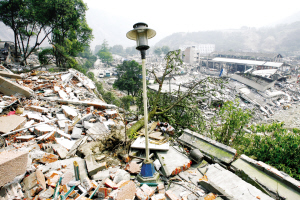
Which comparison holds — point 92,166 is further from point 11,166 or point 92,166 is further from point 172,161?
point 172,161

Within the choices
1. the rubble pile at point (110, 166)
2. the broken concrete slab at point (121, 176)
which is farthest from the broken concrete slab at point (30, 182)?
the broken concrete slab at point (121, 176)

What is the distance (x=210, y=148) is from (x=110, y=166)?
236cm

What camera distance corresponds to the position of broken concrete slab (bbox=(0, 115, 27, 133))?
4.08m

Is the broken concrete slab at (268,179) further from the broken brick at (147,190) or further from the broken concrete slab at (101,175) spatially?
the broken concrete slab at (101,175)

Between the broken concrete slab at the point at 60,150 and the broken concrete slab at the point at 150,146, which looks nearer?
the broken concrete slab at the point at 150,146

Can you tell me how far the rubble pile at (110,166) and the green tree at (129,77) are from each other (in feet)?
57.7

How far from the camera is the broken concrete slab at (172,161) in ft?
9.50

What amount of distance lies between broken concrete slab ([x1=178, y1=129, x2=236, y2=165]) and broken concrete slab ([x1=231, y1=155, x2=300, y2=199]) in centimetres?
23

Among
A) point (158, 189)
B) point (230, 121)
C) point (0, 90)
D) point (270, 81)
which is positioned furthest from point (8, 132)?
point (270, 81)

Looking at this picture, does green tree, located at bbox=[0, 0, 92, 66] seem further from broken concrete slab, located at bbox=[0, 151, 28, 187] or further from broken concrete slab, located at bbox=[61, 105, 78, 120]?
broken concrete slab, located at bbox=[0, 151, 28, 187]

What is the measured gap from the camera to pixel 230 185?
2.54m

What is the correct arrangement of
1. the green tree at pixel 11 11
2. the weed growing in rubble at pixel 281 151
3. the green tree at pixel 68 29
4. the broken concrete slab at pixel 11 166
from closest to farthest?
the broken concrete slab at pixel 11 166 → the weed growing in rubble at pixel 281 151 → the green tree at pixel 68 29 → the green tree at pixel 11 11

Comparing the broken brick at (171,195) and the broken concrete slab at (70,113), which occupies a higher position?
the broken concrete slab at (70,113)

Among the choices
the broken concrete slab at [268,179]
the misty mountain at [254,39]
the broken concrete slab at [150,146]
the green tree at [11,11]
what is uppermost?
the misty mountain at [254,39]
